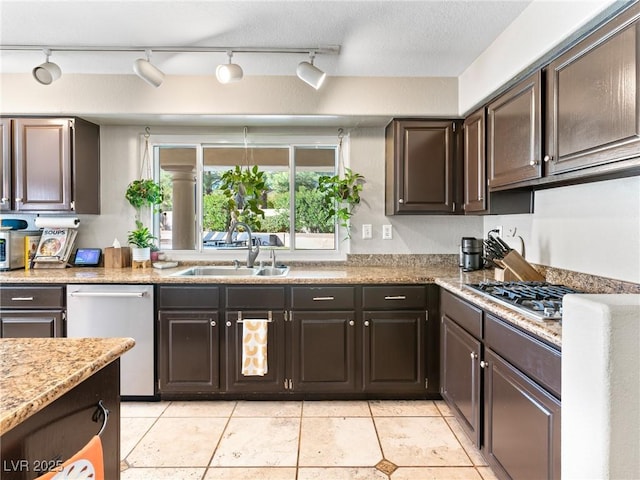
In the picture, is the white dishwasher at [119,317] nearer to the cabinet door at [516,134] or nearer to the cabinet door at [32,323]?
the cabinet door at [32,323]

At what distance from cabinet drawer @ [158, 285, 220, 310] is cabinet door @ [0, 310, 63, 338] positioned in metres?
0.72

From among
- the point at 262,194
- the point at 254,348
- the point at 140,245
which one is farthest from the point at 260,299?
the point at 140,245

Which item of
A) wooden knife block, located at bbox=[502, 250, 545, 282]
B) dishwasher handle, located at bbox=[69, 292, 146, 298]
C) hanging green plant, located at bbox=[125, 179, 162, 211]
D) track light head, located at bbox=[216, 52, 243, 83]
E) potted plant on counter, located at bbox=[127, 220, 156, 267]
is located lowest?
dishwasher handle, located at bbox=[69, 292, 146, 298]

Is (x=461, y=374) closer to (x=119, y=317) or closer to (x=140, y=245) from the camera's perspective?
(x=119, y=317)

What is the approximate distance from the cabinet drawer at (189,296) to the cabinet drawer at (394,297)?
105 cm

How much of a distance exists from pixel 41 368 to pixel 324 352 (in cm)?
191

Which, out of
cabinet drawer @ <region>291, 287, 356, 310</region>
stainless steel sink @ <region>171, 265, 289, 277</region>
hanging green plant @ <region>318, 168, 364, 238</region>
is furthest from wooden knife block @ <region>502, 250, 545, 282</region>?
stainless steel sink @ <region>171, 265, 289, 277</region>

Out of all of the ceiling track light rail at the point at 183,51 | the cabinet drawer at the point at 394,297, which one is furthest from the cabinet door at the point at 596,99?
the ceiling track light rail at the point at 183,51

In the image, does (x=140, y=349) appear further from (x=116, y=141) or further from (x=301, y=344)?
(x=116, y=141)

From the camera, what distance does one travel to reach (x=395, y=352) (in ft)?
8.74

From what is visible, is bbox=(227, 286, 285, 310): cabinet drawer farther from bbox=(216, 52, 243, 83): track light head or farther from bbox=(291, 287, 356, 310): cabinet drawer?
bbox=(216, 52, 243, 83): track light head

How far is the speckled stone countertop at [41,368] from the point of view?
0.77 metres

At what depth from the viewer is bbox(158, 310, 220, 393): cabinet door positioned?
2.64 m

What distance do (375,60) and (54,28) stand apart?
6.46 feet
